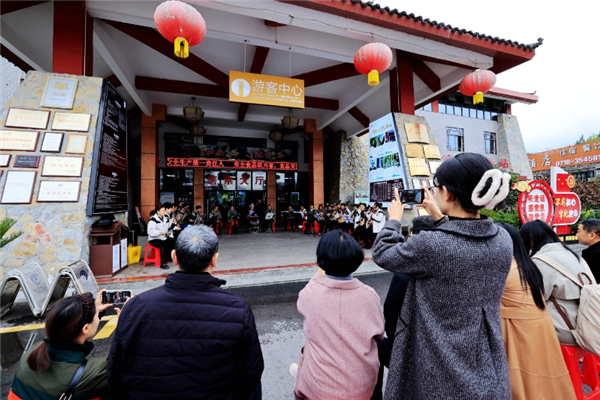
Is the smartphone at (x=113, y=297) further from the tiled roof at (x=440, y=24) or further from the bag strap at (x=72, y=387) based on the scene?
the tiled roof at (x=440, y=24)

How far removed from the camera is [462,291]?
109 cm

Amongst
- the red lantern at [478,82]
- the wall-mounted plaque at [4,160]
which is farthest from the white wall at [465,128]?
the wall-mounted plaque at [4,160]

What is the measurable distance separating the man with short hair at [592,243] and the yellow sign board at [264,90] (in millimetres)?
5654

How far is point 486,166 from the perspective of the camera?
3.81 feet

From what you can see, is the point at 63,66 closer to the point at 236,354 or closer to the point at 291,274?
the point at 291,274

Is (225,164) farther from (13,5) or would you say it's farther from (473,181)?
(473,181)

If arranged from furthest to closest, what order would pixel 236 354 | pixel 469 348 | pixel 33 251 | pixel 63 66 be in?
pixel 63 66
pixel 33 251
pixel 236 354
pixel 469 348

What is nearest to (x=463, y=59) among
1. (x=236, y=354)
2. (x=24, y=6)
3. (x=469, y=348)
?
(x=469, y=348)

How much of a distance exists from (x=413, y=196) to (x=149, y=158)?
35.1 feet

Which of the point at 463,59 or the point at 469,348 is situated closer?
the point at 469,348

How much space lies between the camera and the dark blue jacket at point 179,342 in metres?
1.15

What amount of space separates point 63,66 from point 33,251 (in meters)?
3.37

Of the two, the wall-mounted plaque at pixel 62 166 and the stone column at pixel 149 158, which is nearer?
the wall-mounted plaque at pixel 62 166

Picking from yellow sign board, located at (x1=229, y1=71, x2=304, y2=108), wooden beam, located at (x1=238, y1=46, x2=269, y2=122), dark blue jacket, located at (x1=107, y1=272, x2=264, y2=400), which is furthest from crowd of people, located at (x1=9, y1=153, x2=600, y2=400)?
wooden beam, located at (x1=238, y1=46, x2=269, y2=122)
